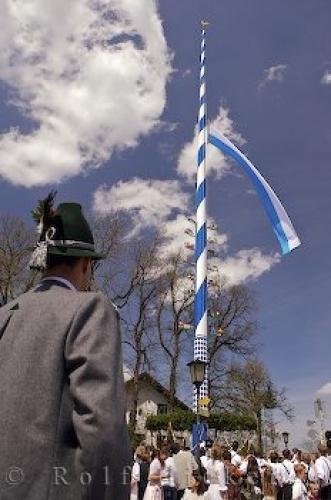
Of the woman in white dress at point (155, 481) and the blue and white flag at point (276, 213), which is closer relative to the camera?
the woman in white dress at point (155, 481)

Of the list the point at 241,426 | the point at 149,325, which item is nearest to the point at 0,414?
the point at 241,426

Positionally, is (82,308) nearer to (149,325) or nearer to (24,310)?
(24,310)

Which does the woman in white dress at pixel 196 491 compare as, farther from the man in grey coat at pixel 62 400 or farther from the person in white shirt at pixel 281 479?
the man in grey coat at pixel 62 400

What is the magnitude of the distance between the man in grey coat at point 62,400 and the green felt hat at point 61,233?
188mm

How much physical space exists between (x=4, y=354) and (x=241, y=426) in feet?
106

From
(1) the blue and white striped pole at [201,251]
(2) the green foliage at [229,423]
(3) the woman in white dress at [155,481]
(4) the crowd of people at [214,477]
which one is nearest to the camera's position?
(4) the crowd of people at [214,477]

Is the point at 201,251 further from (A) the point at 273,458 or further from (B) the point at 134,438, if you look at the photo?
(B) the point at 134,438

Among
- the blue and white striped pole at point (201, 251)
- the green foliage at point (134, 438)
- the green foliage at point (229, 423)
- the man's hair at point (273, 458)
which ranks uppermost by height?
the blue and white striped pole at point (201, 251)

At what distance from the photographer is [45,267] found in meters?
2.53

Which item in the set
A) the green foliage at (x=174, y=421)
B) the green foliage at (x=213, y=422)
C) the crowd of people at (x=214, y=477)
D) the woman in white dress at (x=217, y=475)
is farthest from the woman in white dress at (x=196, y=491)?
the green foliage at (x=213, y=422)

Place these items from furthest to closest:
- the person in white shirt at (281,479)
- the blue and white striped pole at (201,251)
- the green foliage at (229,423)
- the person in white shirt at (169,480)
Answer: the green foliage at (229,423), the blue and white striped pole at (201,251), the person in white shirt at (281,479), the person in white shirt at (169,480)

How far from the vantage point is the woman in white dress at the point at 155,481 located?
11797mm

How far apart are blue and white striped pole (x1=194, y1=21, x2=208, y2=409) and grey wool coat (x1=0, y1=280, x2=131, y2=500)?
676 inches

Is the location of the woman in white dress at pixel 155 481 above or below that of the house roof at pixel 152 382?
below
